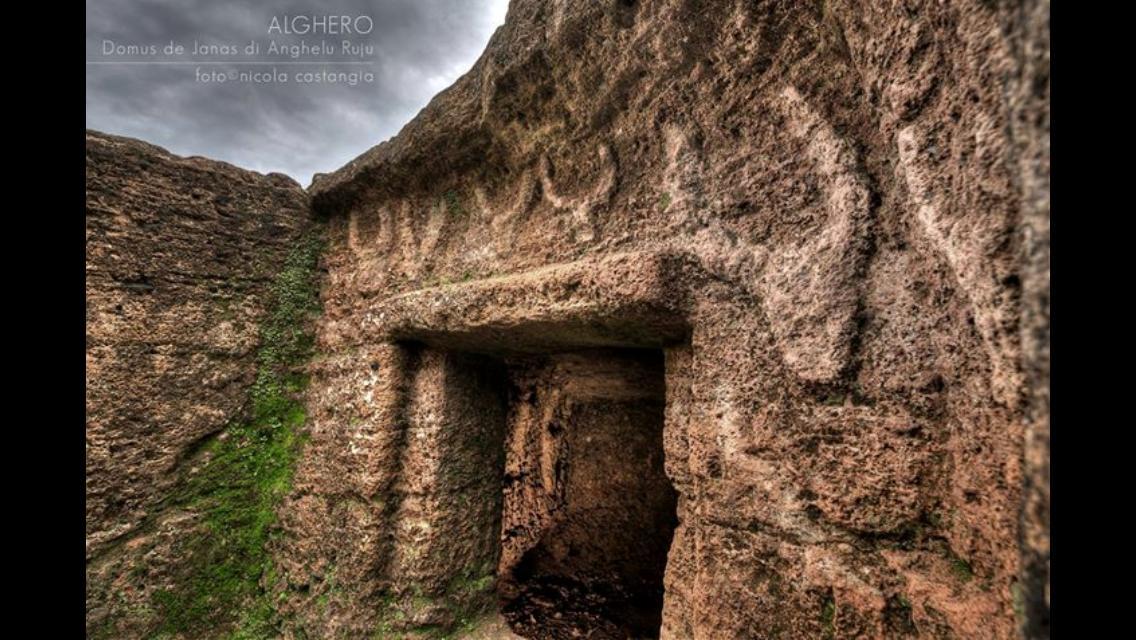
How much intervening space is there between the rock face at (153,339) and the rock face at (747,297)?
574 millimetres

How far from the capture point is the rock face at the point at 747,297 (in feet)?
2.62

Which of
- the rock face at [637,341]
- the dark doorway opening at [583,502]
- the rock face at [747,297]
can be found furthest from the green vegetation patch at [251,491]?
the dark doorway opening at [583,502]

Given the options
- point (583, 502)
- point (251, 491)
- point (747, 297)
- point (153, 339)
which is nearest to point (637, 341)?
point (747, 297)

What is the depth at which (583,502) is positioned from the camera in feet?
9.27

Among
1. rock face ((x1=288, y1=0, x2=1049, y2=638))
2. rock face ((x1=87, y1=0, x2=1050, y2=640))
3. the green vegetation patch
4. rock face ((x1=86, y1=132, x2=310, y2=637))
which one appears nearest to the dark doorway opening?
rock face ((x1=87, y1=0, x2=1050, y2=640))

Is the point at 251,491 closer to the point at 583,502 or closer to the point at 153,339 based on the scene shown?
the point at 153,339

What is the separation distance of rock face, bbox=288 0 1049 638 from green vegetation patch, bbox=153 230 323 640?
0.25 m

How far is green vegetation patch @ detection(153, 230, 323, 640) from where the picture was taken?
6.75ft

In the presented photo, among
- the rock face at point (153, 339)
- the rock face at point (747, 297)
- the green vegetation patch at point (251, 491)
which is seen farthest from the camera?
the green vegetation patch at point (251, 491)

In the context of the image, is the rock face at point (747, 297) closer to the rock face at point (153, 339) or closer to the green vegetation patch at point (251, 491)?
the green vegetation patch at point (251, 491)

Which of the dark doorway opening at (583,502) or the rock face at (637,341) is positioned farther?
the dark doorway opening at (583,502)

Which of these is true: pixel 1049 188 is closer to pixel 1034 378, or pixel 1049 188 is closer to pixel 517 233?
pixel 1034 378

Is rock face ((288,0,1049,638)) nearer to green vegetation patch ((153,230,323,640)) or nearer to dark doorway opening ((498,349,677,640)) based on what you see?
green vegetation patch ((153,230,323,640))

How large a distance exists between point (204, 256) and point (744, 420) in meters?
2.54
